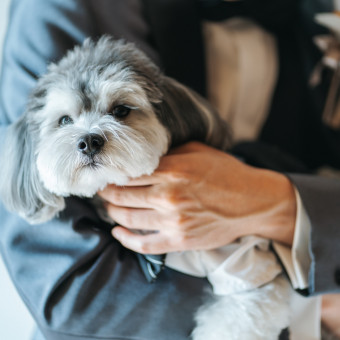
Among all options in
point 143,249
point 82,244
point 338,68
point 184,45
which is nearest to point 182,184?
point 143,249

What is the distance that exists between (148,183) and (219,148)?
371mm

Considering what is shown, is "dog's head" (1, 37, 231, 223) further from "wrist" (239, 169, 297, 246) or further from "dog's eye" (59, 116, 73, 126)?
"wrist" (239, 169, 297, 246)

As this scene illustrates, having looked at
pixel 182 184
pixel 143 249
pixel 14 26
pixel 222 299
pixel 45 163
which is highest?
pixel 14 26

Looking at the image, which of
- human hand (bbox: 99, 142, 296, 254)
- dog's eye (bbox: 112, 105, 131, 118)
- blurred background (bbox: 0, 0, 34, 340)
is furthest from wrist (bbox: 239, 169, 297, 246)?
blurred background (bbox: 0, 0, 34, 340)

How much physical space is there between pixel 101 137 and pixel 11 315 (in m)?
0.83

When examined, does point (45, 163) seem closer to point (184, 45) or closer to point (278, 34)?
point (184, 45)

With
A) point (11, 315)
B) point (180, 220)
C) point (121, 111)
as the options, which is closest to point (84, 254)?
point (180, 220)

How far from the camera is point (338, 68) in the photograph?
156 cm

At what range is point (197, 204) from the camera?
1015 millimetres

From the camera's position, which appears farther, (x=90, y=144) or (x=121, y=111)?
(x=121, y=111)

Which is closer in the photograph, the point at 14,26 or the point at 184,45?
the point at 14,26

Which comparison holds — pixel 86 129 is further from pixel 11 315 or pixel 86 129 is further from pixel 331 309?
pixel 331 309

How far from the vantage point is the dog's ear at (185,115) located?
103 cm

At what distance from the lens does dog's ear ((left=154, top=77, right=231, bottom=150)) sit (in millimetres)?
1032
